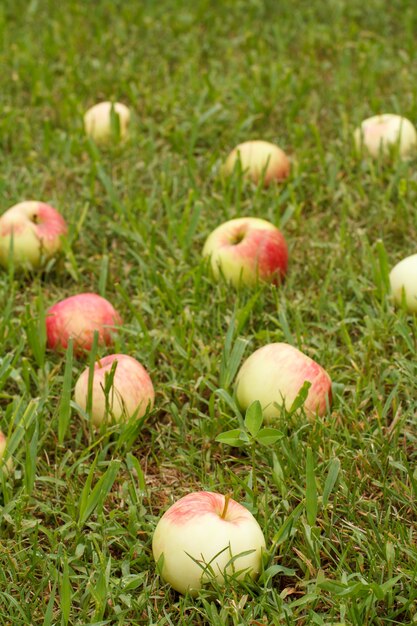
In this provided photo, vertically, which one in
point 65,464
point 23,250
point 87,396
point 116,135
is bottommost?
point 65,464

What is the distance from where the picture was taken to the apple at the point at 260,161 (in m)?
3.41

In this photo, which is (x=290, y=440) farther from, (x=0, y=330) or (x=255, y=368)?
(x=0, y=330)

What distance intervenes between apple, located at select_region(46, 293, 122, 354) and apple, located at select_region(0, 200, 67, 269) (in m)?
0.38

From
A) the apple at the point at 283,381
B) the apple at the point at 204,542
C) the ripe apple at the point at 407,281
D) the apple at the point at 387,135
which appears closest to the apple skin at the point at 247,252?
the ripe apple at the point at 407,281

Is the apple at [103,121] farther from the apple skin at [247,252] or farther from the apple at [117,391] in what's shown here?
the apple at [117,391]

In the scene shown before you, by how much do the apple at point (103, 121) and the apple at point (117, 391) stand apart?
1673 mm

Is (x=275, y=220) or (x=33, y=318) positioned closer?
(x=33, y=318)

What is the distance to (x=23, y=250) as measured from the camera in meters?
2.94

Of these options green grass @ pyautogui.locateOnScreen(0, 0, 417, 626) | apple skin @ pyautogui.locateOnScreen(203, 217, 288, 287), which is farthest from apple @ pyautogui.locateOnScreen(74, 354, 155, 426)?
apple skin @ pyautogui.locateOnScreen(203, 217, 288, 287)

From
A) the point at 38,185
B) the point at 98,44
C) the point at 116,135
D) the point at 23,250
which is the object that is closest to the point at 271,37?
the point at 98,44

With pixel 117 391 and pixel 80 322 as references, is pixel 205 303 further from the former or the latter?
pixel 117 391

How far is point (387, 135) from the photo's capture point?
11.6ft

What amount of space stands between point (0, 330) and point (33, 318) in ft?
0.39

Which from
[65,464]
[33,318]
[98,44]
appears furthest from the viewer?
[98,44]
